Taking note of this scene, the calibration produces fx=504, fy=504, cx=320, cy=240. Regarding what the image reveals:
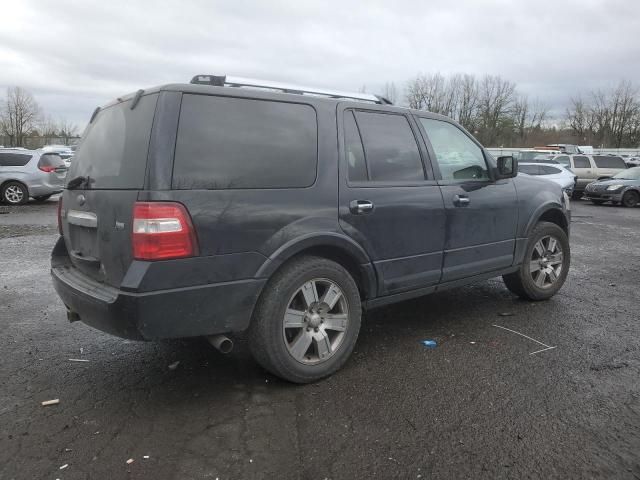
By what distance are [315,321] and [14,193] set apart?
1486cm

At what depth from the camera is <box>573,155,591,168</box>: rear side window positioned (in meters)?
21.8

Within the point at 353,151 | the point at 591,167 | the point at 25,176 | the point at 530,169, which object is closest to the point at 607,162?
the point at 591,167

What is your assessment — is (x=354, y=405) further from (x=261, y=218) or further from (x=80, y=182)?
(x=80, y=182)

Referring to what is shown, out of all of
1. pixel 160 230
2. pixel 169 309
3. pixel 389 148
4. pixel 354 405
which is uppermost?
pixel 389 148

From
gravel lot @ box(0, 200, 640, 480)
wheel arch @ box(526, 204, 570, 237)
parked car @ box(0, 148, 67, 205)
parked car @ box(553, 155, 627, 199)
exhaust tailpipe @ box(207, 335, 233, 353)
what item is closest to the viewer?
gravel lot @ box(0, 200, 640, 480)

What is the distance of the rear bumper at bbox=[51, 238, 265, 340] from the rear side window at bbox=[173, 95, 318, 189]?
1.98ft

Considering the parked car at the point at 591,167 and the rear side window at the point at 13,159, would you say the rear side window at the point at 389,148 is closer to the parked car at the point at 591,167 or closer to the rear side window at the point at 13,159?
the rear side window at the point at 13,159

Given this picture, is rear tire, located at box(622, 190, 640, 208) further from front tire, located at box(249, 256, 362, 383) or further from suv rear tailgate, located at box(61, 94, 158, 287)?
suv rear tailgate, located at box(61, 94, 158, 287)

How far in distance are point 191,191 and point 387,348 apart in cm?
207

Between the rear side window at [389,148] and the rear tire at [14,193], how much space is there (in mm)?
14495

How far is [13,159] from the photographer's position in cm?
1495

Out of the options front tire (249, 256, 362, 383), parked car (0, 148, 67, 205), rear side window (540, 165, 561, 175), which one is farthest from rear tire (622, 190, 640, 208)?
parked car (0, 148, 67, 205)

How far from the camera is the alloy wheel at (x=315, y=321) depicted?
10.7 feet

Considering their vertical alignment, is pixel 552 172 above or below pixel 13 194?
above
